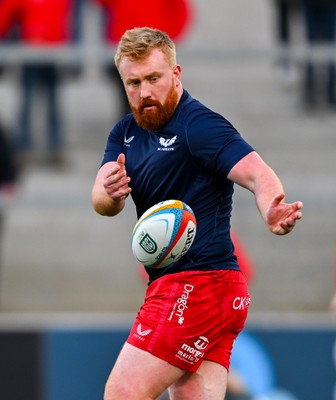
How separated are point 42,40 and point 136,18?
2.98ft

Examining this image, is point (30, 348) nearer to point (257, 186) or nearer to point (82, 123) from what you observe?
point (82, 123)

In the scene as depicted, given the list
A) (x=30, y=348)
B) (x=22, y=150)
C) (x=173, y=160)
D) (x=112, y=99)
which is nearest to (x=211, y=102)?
(x=112, y=99)

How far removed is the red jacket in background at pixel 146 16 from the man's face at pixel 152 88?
14.0ft

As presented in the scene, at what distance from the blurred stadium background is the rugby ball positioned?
453 cm

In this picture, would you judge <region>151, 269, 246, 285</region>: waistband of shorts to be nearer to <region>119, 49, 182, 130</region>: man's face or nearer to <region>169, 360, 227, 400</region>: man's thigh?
<region>169, 360, 227, 400</region>: man's thigh

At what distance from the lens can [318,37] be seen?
10.9m

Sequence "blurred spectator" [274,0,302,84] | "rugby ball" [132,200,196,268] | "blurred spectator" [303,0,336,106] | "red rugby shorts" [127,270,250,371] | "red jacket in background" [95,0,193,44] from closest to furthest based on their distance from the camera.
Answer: "rugby ball" [132,200,196,268]
"red rugby shorts" [127,270,250,371]
"red jacket in background" [95,0,193,44]
"blurred spectator" [303,0,336,106]
"blurred spectator" [274,0,302,84]

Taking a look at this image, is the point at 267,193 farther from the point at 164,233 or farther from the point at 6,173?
the point at 6,173

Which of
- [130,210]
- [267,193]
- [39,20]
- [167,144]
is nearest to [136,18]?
[39,20]

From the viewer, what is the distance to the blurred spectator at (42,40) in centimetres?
1013

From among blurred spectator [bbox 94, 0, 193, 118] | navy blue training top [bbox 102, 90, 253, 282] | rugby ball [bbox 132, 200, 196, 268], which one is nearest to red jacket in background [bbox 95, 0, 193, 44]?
blurred spectator [bbox 94, 0, 193, 118]

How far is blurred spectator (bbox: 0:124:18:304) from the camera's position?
10.1 metres

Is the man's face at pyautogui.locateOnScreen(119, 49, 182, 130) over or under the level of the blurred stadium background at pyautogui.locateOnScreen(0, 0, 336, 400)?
over

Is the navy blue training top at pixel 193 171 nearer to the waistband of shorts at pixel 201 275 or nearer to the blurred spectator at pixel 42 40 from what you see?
the waistband of shorts at pixel 201 275
